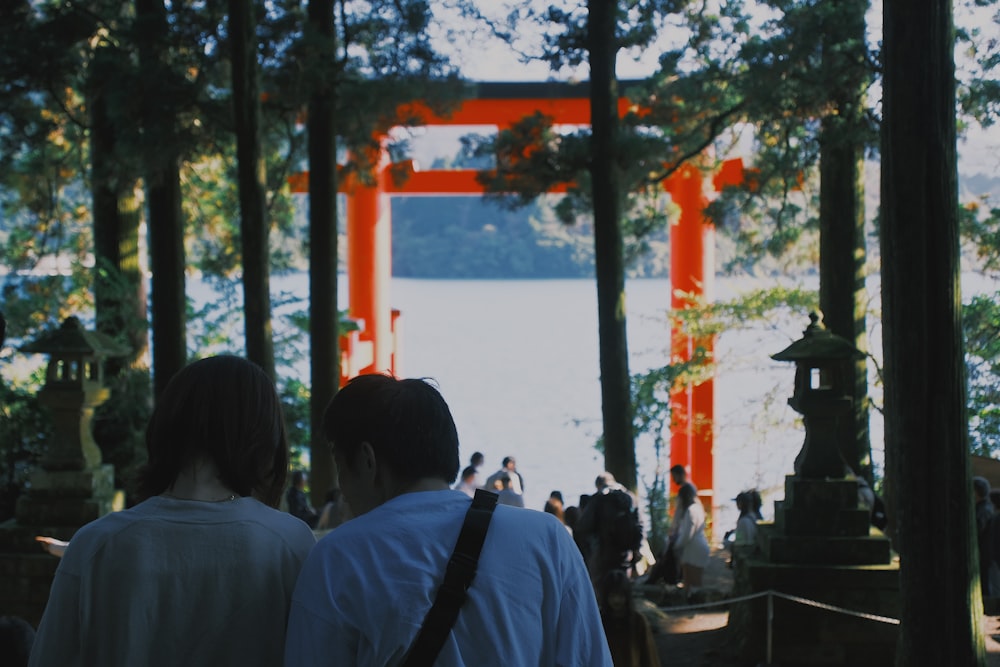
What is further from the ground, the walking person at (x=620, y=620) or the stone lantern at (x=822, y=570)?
the walking person at (x=620, y=620)

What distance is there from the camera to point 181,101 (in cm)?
1091

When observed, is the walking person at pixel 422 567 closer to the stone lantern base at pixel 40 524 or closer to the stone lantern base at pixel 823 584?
the stone lantern base at pixel 823 584

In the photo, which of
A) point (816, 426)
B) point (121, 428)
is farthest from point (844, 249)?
point (121, 428)

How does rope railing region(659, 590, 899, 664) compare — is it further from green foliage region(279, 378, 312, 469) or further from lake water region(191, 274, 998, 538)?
green foliage region(279, 378, 312, 469)

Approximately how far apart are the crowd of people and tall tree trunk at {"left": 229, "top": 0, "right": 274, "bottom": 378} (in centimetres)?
860

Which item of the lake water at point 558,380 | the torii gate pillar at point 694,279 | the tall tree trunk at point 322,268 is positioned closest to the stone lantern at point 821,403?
the lake water at point 558,380

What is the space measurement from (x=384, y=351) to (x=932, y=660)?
555 inches

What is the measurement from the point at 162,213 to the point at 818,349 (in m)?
6.88

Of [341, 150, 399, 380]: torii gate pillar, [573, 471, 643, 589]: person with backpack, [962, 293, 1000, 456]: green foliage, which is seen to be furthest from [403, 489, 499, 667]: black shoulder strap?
[341, 150, 399, 380]: torii gate pillar

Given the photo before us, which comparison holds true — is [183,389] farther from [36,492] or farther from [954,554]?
[36,492]

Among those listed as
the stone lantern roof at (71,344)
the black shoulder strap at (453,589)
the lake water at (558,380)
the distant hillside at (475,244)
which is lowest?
the lake water at (558,380)

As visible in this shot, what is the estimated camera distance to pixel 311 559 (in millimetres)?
1693

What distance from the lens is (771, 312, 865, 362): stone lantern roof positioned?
286 inches

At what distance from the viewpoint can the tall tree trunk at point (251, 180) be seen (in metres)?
10.1
